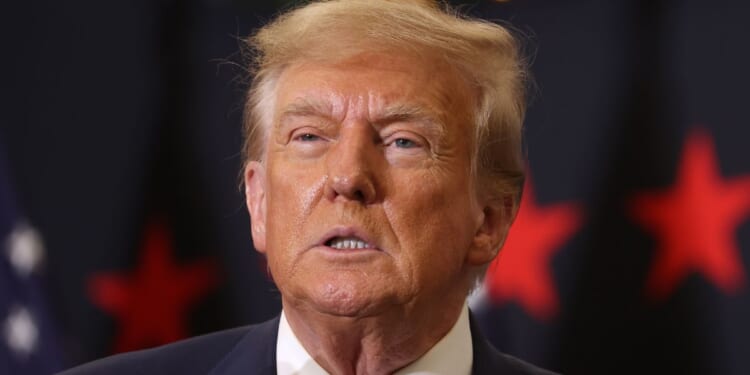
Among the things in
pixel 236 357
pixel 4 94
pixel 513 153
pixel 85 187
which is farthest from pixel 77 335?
pixel 513 153

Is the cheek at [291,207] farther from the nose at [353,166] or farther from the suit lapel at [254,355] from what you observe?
the suit lapel at [254,355]

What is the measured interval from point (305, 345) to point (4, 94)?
1173 mm

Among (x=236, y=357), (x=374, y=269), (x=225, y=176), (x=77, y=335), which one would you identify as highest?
(x=374, y=269)

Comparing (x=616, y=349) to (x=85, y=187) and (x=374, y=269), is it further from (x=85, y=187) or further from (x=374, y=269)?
(x=85, y=187)

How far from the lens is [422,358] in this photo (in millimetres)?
1898

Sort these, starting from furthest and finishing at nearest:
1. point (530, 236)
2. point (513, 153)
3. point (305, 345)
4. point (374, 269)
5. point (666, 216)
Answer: point (530, 236) → point (666, 216) → point (513, 153) → point (305, 345) → point (374, 269)

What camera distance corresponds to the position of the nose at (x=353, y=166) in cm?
173

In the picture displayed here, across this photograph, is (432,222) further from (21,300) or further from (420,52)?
(21,300)

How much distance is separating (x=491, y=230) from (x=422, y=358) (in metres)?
0.28

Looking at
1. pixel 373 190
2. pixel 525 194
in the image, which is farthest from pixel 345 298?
pixel 525 194

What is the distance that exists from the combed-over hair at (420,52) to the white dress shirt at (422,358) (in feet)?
0.88

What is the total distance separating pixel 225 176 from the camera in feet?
9.55

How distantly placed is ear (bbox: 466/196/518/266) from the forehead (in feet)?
0.71

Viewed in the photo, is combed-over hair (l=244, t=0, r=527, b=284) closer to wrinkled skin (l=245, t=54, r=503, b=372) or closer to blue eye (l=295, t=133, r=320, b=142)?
wrinkled skin (l=245, t=54, r=503, b=372)
